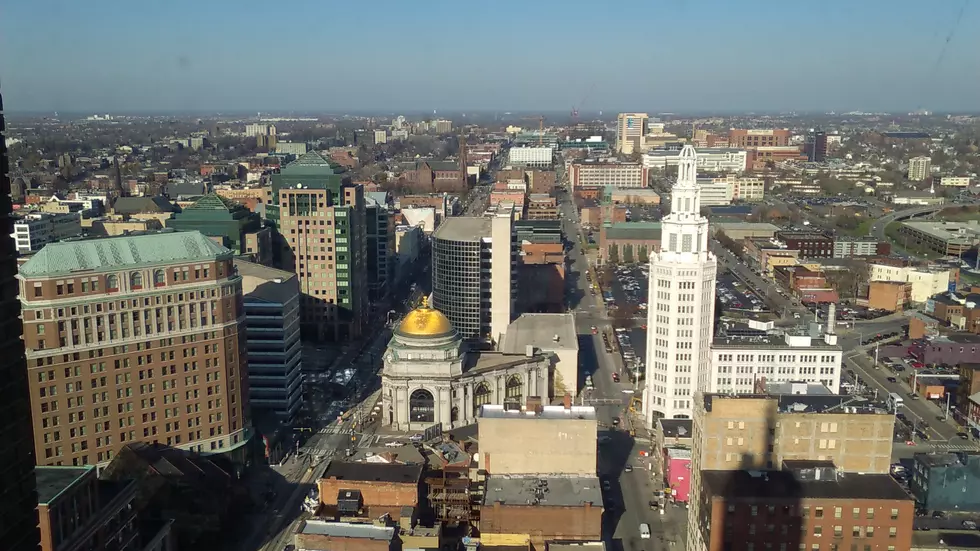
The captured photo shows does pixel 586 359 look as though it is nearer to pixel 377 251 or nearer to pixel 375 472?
pixel 377 251

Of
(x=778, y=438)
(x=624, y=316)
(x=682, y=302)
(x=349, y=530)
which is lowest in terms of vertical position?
(x=624, y=316)

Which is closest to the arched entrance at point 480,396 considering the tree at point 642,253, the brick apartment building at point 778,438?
the brick apartment building at point 778,438

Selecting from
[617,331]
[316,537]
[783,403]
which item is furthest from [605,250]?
[316,537]

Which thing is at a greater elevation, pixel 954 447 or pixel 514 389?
pixel 514 389

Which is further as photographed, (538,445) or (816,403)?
(538,445)

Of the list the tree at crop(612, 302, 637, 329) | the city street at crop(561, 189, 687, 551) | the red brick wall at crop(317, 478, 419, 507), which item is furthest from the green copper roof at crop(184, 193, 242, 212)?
the red brick wall at crop(317, 478, 419, 507)

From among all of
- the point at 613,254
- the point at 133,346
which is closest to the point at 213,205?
the point at 133,346

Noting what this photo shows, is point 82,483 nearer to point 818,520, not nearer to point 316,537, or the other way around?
point 316,537

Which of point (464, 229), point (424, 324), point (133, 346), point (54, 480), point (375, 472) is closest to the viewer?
point (54, 480)
